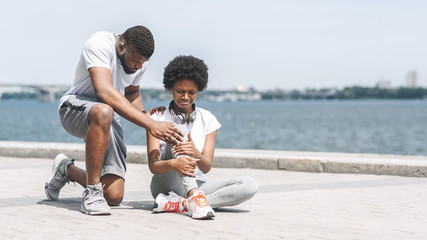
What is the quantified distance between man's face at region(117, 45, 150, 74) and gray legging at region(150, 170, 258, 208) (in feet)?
2.88

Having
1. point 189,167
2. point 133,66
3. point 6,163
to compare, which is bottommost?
point 6,163

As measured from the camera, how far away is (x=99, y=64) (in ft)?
16.7

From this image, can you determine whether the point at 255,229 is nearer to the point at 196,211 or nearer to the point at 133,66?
the point at 196,211

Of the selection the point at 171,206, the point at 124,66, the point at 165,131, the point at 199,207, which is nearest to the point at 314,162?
the point at 171,206

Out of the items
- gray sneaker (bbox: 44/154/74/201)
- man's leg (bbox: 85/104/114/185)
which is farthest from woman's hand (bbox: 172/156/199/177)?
gray sneaker (bbox: 44/154/74/201)

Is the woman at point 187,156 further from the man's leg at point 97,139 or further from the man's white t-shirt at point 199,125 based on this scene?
the man's leg at point 97,139

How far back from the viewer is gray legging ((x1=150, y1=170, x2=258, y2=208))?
524 cm

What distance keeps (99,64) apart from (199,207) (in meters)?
1.33

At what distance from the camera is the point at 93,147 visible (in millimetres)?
5074

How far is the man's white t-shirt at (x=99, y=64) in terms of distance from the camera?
5.13 m

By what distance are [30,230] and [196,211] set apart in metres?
1.18

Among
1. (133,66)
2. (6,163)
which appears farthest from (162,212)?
(6,163)

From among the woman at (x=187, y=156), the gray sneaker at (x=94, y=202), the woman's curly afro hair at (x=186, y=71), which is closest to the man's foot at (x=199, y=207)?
the woman at (x=187, y=156)

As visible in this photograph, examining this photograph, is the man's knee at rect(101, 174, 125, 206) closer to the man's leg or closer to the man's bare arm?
the man's leg
